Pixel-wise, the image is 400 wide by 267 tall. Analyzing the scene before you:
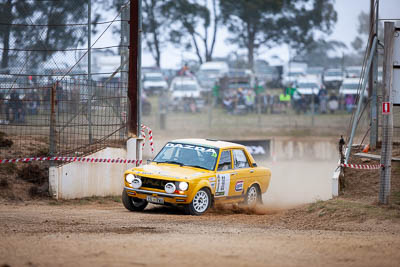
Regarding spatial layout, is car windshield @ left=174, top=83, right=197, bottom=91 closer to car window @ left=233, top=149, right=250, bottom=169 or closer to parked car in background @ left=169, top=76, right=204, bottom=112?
parked car in background @ left=169, top=76, right=204, bottom=112

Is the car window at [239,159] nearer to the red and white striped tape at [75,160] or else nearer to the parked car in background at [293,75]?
the red and white striped tape at [75,160]

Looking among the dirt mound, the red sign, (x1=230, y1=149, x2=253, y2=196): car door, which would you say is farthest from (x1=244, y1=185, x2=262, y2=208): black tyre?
the dirt mound

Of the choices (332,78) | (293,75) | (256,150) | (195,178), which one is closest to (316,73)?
(332,78)

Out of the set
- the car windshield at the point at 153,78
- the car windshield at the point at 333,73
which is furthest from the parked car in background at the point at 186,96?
the car windshield at the point at 333,73

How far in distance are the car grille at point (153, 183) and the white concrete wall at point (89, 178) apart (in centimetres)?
276

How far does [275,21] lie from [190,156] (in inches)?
1301

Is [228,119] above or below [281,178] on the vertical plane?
above

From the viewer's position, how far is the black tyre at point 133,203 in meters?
11.6

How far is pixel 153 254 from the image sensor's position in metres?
6.83

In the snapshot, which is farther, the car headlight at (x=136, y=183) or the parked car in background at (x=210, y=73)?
the parked car in background at (x=210, y=73)

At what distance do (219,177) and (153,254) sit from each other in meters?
5.00

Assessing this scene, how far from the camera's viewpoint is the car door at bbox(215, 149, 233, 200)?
11.7m

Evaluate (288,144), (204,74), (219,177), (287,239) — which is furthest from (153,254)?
(204,74)

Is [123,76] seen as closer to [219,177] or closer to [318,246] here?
[219,177]
